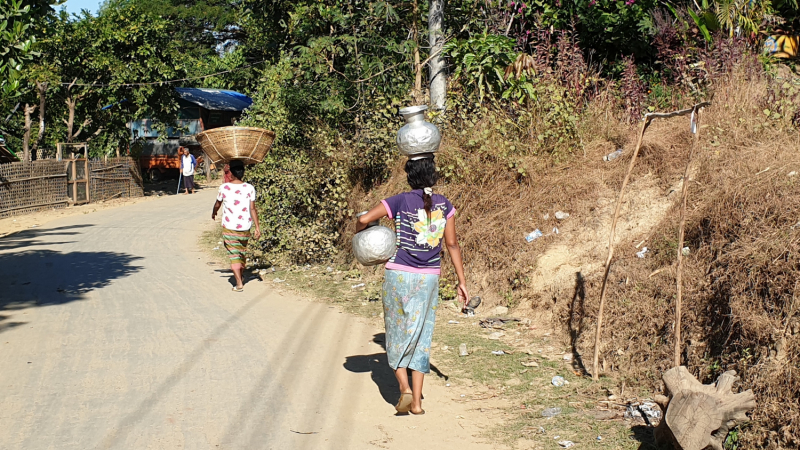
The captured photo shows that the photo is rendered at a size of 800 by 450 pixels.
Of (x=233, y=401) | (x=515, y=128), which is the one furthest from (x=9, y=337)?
(x=515, y=128)

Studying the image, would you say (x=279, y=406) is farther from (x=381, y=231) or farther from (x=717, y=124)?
(x=717, y=124)

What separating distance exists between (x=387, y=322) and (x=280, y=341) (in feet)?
6.83

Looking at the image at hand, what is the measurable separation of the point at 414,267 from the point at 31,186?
17.3m

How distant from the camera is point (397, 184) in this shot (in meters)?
9.73

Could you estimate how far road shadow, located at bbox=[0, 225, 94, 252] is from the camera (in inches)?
523

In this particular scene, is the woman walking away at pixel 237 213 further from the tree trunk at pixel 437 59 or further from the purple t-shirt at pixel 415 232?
the purple t-shirt at pixel 415 232

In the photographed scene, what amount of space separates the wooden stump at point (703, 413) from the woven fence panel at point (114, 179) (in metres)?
20.4

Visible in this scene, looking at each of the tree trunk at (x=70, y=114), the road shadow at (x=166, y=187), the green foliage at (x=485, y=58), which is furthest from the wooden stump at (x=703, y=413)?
the road shadow at (x=166, y=187)

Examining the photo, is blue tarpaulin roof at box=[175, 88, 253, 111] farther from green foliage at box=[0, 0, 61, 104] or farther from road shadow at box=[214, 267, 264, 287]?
green foliage at box=[0, 0, 61, 104]

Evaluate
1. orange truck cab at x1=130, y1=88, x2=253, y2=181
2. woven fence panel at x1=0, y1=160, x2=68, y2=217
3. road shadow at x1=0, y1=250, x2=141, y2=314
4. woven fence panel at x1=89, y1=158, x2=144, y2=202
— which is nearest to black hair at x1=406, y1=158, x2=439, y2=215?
road shadow at x1=0, y1=250, x2=141, y2=314

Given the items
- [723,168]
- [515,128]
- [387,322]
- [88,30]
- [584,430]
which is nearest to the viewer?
[584,430]

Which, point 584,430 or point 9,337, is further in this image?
point 9,337

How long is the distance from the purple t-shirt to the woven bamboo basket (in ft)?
15.4

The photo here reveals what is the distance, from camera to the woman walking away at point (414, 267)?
4879 mm
